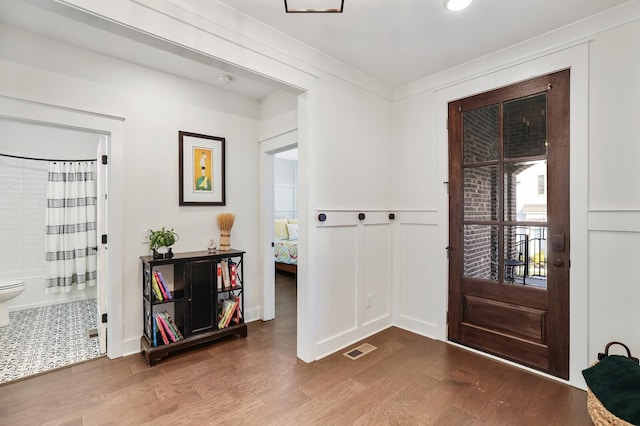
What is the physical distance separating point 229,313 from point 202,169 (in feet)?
5.06

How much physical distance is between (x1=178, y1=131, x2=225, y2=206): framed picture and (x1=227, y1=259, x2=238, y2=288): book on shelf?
688mm

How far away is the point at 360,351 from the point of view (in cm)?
278

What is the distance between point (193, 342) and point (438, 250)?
2.50 metres

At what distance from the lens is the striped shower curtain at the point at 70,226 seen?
4164 mm

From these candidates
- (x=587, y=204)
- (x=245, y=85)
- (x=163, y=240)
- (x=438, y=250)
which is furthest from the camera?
(x=245, y=85)

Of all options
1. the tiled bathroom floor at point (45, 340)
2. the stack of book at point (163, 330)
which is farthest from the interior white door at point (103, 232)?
the stack of book at point (163, 330)

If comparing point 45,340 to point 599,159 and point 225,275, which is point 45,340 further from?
point 599,159

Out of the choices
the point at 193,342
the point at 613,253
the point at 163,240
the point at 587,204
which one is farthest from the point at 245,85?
the point at 613,253

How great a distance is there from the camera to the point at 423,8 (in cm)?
202

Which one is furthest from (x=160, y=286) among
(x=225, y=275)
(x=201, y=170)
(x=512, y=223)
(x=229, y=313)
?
(x=512, y=223)

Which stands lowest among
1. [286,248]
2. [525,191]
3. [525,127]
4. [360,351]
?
[360,351]

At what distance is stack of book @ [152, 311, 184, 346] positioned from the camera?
2.65 m

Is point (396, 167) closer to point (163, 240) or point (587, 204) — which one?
point (587, 204)

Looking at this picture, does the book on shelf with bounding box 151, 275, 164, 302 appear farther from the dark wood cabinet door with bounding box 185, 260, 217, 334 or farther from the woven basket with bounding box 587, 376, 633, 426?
the woven basket with bounding box 587, 376, 633, 426
